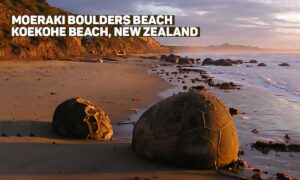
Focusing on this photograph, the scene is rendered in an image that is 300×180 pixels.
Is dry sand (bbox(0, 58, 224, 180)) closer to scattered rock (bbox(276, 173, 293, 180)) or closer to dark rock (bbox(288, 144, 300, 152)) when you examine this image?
scattered rock (bbox(276, 173, 293, 180))

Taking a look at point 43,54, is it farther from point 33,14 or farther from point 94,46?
point 94,46

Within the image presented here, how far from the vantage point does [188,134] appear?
582 cm

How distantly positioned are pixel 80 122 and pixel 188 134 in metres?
2.34

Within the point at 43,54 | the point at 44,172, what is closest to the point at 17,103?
the point at 44,172

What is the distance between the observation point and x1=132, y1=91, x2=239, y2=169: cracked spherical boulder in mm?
5836

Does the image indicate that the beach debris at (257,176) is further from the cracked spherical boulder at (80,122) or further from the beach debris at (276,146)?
the cracked spherical boulder at (80,122)

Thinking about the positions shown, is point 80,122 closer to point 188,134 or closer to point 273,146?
point 188,134

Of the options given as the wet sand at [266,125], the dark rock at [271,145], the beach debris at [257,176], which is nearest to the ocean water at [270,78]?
the wet sand at [266,125]

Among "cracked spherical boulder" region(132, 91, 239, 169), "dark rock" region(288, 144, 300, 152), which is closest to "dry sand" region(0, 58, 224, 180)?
"cracked spherical boulder" region(132, 91, 239, 169)

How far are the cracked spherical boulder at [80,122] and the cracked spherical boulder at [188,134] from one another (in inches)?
55.5

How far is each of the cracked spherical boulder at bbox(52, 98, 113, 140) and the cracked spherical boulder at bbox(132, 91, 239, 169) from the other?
4.63 feet

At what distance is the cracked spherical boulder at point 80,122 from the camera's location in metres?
7.43

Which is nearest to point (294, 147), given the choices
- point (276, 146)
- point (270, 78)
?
point (276, 146)

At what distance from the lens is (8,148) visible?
Result: 635 cm
